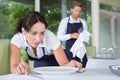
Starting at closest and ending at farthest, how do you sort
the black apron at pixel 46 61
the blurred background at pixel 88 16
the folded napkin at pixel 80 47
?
the black apron at pixel 46 61, the folded napkin at pixel 80 47, the blurred background at pixel 88 16

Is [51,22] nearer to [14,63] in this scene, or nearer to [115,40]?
[115,40]

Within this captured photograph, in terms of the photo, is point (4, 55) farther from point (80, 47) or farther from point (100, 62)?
point (80, 47)

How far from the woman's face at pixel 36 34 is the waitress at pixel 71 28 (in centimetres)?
118

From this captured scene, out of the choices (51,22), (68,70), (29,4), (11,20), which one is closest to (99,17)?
(51,22)

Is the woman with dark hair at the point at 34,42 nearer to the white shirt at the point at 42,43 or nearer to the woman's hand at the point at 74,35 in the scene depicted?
the white shirt at the point at 42,43

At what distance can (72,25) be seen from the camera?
2785 mm

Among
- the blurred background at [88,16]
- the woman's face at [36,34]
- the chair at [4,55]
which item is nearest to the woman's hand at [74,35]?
the blurred background at [88,16]

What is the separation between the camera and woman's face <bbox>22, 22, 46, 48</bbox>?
128cm

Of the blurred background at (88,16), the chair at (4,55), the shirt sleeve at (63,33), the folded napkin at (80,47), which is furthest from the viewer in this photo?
the blurred background at (88,16)

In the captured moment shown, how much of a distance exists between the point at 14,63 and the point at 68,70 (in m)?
0.29

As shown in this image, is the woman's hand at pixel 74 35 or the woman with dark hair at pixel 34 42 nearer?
the woman with dark hair at pixel 34 42

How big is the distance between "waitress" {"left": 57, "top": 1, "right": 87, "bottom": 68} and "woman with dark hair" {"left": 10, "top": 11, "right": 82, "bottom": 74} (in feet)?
3.31

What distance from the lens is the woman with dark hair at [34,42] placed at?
1.29m

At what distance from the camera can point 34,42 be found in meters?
1.31
